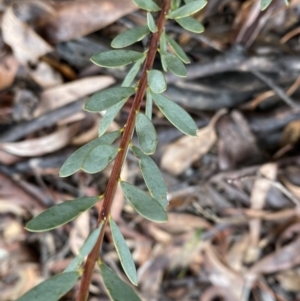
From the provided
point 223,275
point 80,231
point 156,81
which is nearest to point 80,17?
point 156,81

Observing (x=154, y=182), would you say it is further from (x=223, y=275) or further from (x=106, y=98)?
(x=223, y=275)

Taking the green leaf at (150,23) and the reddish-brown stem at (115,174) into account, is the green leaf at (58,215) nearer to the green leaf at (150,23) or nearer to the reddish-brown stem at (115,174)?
the reddish-brown stem at (115,174)

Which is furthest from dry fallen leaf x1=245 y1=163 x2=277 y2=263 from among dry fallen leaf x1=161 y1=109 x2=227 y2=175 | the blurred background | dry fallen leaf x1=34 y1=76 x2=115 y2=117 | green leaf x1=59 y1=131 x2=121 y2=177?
green leaf x1=59 y1=131 x2=121 y2=177

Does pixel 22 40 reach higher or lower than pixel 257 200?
higher

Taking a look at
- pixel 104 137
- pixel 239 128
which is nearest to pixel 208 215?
pixel 239 128

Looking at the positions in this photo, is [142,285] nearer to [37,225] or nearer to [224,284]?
[224,284]

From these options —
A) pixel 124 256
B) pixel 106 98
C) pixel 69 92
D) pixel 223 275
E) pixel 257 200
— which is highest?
pixel 106 98

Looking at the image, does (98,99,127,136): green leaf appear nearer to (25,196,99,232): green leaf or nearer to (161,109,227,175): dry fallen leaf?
(25,196,99,232): green leaf
